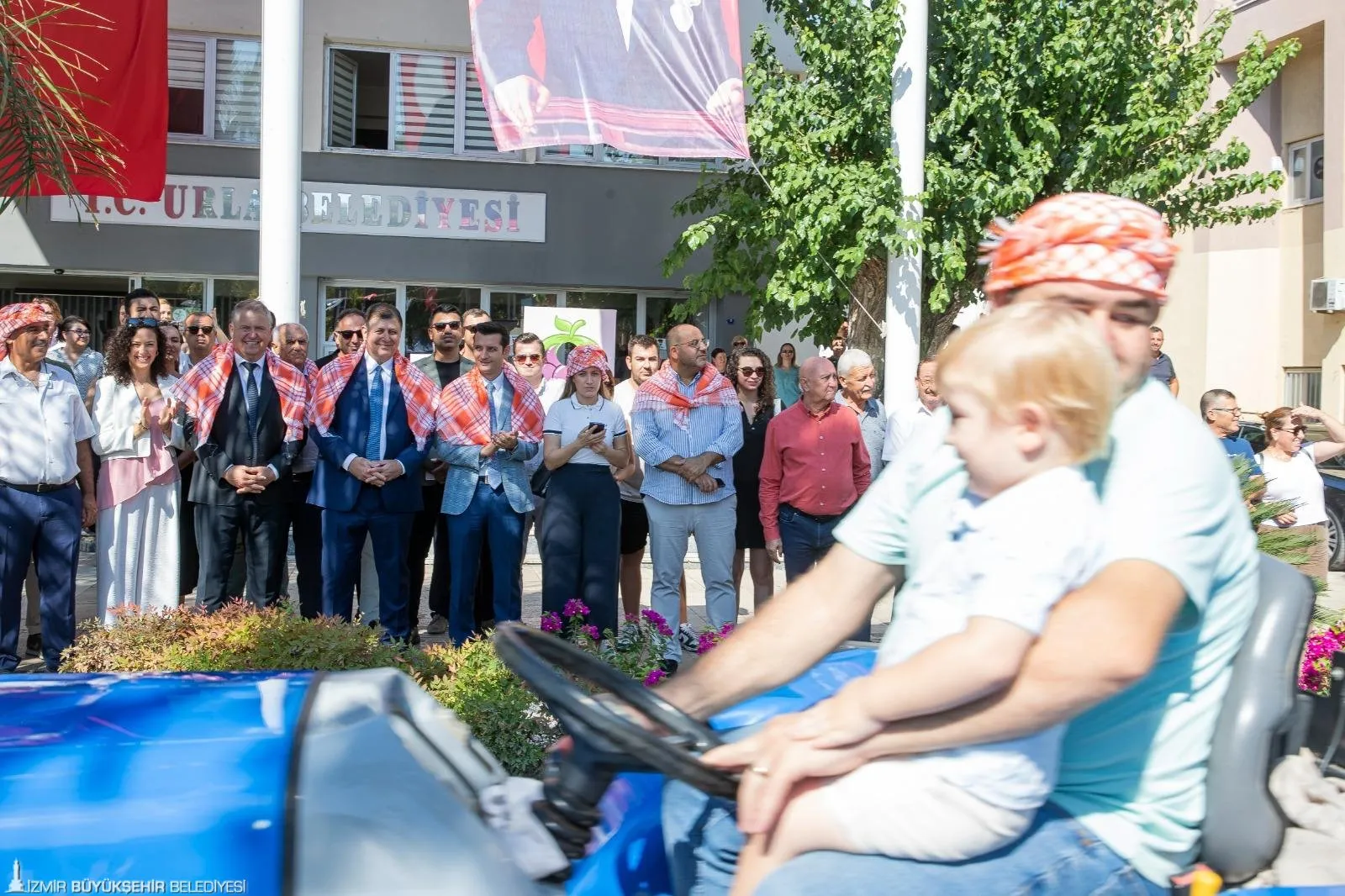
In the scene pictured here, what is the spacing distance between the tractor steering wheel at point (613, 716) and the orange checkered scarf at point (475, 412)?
5.15m

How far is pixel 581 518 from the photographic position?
7.37 m

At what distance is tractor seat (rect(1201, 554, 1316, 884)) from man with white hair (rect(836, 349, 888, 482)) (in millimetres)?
6001

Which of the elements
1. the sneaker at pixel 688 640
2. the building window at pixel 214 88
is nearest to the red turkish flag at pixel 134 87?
the building window at pixel 214 88

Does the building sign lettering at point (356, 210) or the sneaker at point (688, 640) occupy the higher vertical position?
the building sign lettering at point (356, 210)

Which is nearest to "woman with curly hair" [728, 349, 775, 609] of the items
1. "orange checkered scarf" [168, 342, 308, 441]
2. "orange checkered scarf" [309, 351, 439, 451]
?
"orange checkered scarf" [309, 351, 439, 451]

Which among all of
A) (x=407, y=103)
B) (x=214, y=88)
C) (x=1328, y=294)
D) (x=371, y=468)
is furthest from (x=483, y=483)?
(x=1328, y=294)

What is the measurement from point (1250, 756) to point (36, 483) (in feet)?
21.3

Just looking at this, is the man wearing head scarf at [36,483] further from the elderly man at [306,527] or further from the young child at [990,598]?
the young child at [990,598]

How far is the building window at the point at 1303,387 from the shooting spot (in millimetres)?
21281

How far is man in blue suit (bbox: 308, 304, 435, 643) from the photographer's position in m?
7.24

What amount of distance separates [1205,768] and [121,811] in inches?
69.6

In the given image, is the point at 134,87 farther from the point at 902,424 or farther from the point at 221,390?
the point at 902,424

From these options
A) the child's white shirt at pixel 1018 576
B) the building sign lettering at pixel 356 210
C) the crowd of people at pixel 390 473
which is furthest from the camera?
the building sign lettering at pixel 356 210

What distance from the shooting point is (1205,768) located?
6.91 ft
